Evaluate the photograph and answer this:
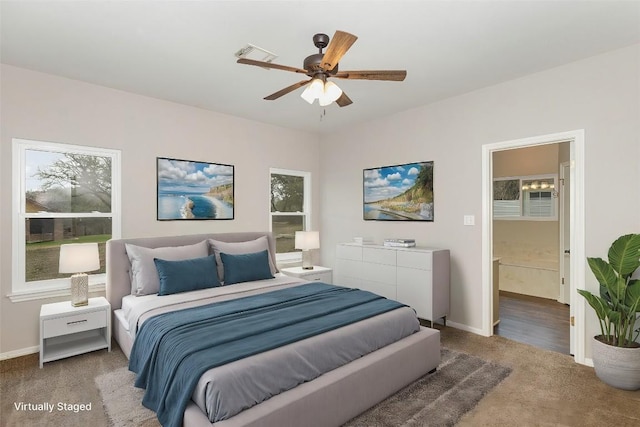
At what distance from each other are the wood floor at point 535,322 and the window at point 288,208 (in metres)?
3.08

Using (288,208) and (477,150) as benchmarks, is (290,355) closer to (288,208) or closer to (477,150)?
(477,150)

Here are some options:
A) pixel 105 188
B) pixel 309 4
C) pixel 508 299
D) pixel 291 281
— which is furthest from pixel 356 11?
pixel 508 299

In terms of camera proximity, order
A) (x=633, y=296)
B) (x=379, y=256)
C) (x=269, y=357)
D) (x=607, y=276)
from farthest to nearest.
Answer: (x=379, y=256) < (x=607, y=276) < (x=633, y=296) < (x=269, y=357)

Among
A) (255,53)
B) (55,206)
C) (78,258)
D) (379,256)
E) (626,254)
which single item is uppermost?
(255,53)

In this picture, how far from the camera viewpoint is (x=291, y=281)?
3.83 metres

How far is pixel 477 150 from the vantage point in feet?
12.7

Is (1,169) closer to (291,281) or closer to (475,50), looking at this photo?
(291,281)

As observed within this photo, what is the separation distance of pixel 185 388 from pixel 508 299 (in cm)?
507

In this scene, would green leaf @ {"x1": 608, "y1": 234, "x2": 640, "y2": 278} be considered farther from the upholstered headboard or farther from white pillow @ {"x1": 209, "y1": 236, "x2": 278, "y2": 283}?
the upholstered headboard

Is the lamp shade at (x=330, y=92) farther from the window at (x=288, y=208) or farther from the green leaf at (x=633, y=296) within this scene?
the window at (x=288, y=208)

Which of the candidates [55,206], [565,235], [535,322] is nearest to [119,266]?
[55,206]

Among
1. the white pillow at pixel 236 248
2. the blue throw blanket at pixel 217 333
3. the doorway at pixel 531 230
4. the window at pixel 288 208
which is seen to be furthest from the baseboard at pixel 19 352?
the doorway at pixel 531 230

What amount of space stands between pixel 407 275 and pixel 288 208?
2.29m

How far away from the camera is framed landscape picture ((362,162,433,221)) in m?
4.39
